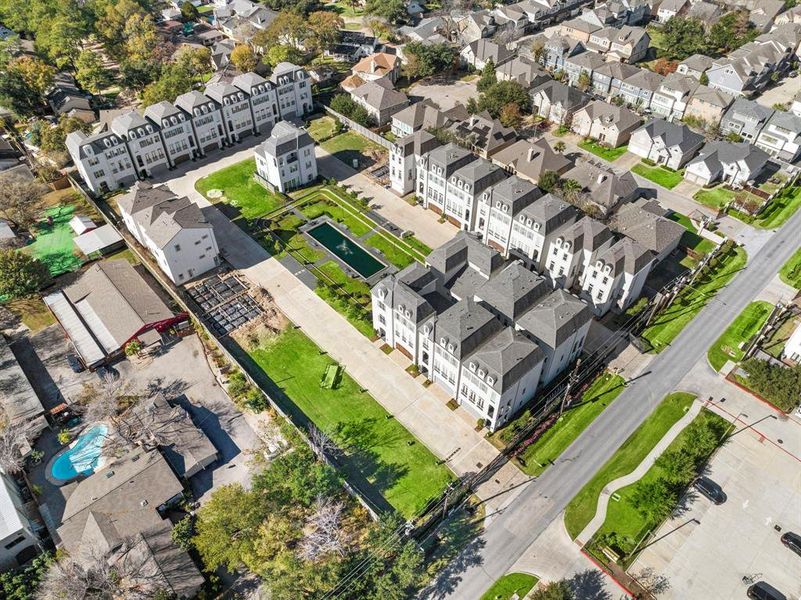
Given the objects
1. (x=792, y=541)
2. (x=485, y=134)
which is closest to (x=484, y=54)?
(x=485, y=134)

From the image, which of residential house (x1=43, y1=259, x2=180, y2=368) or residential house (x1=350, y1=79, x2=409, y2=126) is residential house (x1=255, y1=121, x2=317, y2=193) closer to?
residential house (x1=350, y1=79, x2=409, y2=126)

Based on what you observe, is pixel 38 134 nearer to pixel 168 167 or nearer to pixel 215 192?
pixel 168 167

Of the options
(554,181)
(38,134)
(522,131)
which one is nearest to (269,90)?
(38,134)

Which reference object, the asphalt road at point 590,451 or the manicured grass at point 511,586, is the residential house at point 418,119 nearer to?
the asphalt road at point 590,451

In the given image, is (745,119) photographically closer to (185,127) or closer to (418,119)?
(418,119)

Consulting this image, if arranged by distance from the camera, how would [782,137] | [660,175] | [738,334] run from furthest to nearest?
[782,137], [660,175], [738,334]

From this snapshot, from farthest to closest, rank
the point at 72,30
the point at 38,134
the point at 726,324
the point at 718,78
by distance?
1. the point at 72,30
2. the point at 718,78
3. the point at 38,134
4. the point at 726,324
